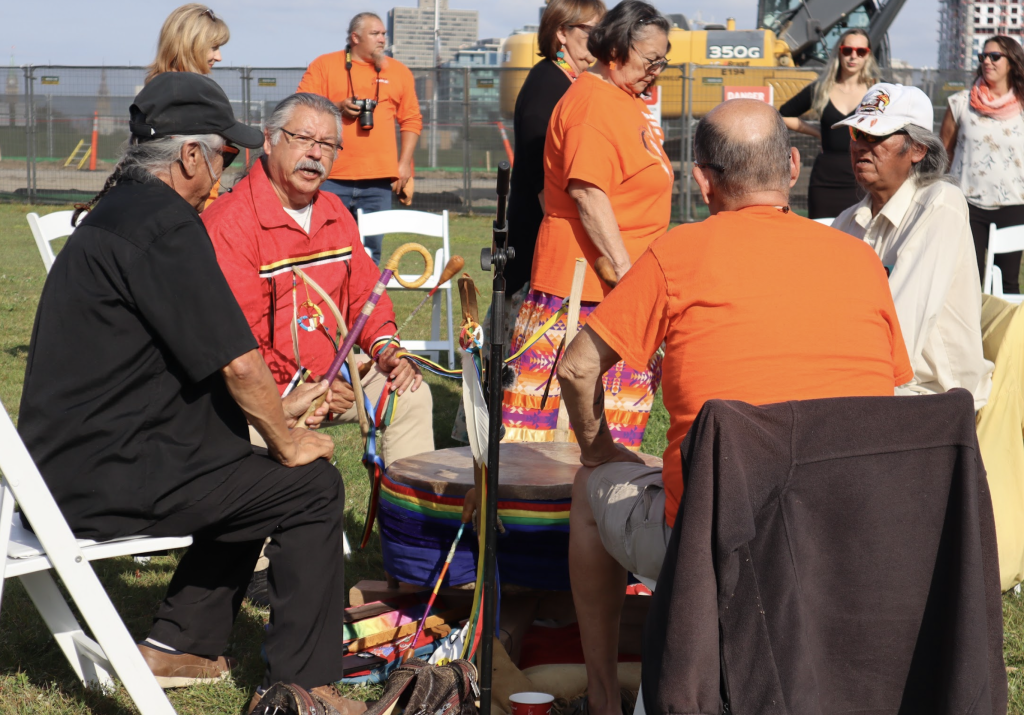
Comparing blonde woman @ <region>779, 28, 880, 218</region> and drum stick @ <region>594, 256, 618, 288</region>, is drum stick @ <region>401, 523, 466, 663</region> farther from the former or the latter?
blonde woman @ <region>779, 28, 880, 218</region>

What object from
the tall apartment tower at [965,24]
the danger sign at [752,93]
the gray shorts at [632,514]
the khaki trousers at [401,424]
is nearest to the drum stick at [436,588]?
the gray shorts at [632,514]

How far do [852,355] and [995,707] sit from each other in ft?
2.37

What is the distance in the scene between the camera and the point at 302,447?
2564 mm

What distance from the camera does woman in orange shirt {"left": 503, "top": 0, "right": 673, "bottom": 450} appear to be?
351 centimetres

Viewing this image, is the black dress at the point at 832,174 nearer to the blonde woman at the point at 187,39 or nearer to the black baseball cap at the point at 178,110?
the blonde woman at the point at 187,39

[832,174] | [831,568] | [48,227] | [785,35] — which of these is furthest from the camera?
[785,35]

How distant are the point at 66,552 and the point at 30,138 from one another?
1536 cm

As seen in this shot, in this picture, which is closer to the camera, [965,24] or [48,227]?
[48,227]

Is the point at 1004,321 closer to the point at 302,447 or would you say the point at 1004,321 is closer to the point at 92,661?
the point at 302,447

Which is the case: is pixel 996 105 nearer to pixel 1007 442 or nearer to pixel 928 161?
pixel 928 161

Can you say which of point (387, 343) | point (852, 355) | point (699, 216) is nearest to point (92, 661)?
point (387, 343)

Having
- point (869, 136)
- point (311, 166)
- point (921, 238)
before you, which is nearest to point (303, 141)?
point (311, 166)

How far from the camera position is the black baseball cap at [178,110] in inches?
96.3

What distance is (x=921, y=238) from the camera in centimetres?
307
